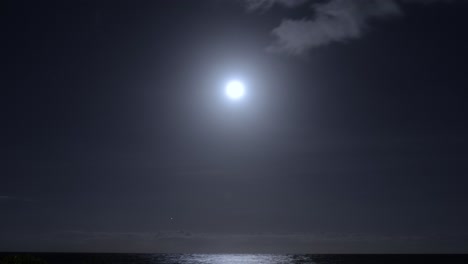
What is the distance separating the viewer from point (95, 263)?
39.4 meters

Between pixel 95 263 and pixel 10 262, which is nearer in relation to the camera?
pixel 10 262

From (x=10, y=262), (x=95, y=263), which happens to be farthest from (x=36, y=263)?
(x=95, y=263)

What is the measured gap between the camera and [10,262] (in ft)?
102

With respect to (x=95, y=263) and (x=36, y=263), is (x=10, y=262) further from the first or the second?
(x=95, y=263)

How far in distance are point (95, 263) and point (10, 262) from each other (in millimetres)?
9349

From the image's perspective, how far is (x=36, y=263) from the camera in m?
32.5

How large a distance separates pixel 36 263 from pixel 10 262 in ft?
6.26

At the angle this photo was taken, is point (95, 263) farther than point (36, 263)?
Yes

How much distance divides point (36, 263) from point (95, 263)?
24.7ft
